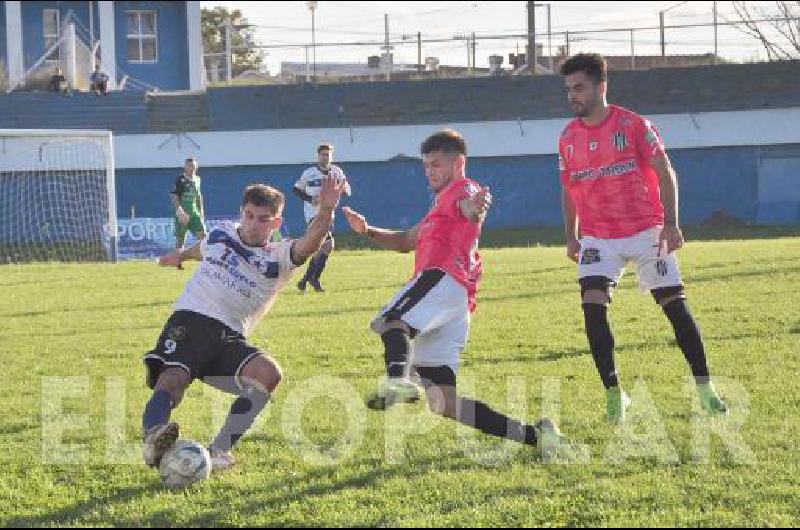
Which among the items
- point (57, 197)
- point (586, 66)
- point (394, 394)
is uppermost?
point (586, 66)

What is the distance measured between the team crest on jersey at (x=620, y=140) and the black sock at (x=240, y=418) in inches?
97.0

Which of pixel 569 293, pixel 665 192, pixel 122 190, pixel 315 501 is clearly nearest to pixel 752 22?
pixel 122 190

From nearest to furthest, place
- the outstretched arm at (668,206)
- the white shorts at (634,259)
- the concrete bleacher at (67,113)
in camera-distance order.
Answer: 1. the outstretched arm at (668,206)
2. the white shorts at (634,259)
3. the concrete bleacher at (67,113)

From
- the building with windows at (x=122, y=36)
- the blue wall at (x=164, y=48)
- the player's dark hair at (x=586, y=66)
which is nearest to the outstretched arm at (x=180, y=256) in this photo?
the player's dark hair at (x=586, y=66)

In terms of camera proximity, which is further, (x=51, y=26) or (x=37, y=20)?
(x=51, y=26)

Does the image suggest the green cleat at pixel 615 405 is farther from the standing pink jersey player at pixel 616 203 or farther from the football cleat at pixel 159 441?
the football cleat at pixel 159 441

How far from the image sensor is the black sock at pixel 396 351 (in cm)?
566

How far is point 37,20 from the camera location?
44.1m

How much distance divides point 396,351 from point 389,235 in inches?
38.1

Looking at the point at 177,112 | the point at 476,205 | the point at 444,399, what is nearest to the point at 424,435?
the point at 444,399

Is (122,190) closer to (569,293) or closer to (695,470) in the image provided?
(569,293)

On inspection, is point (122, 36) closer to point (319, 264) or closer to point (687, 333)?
point (319, 264)

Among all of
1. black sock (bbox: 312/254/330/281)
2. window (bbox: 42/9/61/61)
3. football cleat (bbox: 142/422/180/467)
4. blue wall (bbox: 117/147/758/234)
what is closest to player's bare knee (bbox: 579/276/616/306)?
football cleat (bbox: 142/422/180/467)

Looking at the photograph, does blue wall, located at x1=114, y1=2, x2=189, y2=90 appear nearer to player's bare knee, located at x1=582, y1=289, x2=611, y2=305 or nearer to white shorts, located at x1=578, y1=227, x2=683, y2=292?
white shorts, located at x1=578, y1=227, x2=683, y2=292
